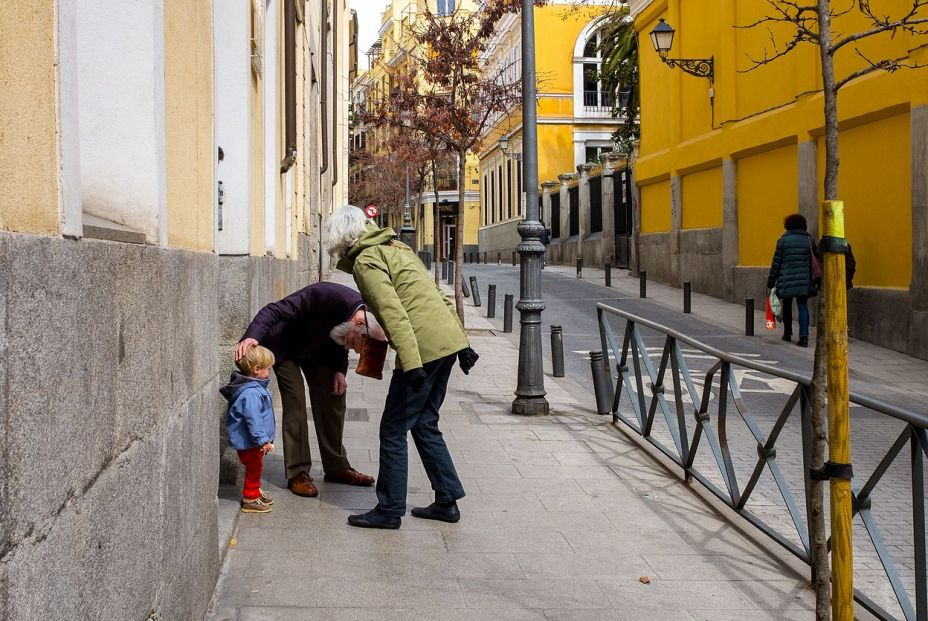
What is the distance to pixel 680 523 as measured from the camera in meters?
6.29

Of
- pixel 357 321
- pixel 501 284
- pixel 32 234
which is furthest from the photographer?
pixel 501 284

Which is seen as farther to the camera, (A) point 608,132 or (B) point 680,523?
→ (A) point 608,132

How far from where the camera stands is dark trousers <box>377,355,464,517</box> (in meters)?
5.94

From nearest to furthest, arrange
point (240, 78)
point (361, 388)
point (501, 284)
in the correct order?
point (240, 78)
point (361, 388)
point (501, 284)

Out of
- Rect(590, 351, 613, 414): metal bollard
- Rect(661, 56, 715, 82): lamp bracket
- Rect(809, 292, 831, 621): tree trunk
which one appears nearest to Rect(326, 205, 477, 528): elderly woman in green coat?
Rect(809, 292, 831, 621): tree trunk

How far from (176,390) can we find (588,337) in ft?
46.3

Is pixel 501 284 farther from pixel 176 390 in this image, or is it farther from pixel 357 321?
pixel 176 390

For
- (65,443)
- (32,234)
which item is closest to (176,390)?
(65,443)

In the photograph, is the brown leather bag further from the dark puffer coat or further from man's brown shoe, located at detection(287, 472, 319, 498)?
the dark puffer coat

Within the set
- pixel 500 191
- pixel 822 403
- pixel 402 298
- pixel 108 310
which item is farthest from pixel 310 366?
pixel 500 191

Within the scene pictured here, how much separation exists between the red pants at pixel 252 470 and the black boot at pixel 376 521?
0.59 m

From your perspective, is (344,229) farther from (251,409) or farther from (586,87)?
(586,87)

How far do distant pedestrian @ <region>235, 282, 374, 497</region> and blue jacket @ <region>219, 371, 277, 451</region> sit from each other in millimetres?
322

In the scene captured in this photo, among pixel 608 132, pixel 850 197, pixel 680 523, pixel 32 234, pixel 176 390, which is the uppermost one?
pixel 608 132
